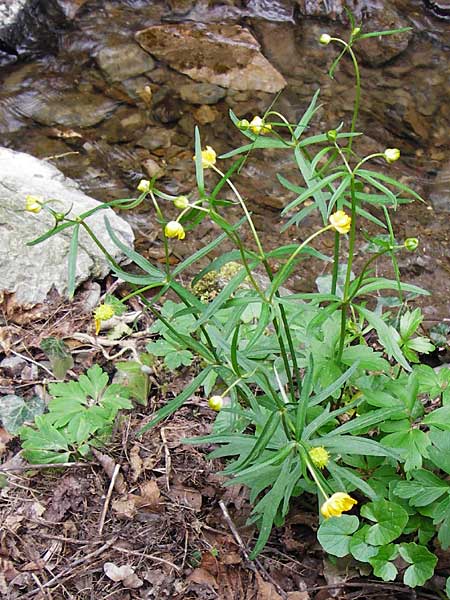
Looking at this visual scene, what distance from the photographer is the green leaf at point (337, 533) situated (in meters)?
1.82

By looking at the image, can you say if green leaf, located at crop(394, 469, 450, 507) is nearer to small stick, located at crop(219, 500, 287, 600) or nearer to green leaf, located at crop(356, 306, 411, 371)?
green leaf, located at crop(356, 306, 411, 371)

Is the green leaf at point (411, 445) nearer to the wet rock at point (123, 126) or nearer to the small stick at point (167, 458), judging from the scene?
the small stick at point (167, 458)

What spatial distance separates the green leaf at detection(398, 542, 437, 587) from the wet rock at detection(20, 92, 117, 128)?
152 inches

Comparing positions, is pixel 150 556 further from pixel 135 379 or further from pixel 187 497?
pixel 135 379

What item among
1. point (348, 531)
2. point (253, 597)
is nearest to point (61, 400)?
point (253, 597)

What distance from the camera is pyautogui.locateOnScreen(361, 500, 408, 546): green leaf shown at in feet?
5.86

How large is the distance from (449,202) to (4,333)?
2.87 m

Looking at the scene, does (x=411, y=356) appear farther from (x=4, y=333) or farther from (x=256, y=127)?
(x=4, y=333)

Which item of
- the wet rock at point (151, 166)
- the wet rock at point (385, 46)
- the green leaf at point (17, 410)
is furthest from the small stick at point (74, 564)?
the wet rock at point (385, 46)

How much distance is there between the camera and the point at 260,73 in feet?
16.7

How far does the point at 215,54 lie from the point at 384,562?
14.5 ft

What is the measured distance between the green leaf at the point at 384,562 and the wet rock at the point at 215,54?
3.93 metres

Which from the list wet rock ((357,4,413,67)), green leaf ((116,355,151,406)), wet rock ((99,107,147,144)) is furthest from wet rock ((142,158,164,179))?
green leaf ((116,355,151,406))

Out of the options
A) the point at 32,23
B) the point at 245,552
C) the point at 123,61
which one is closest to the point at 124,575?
the point at 245,552
